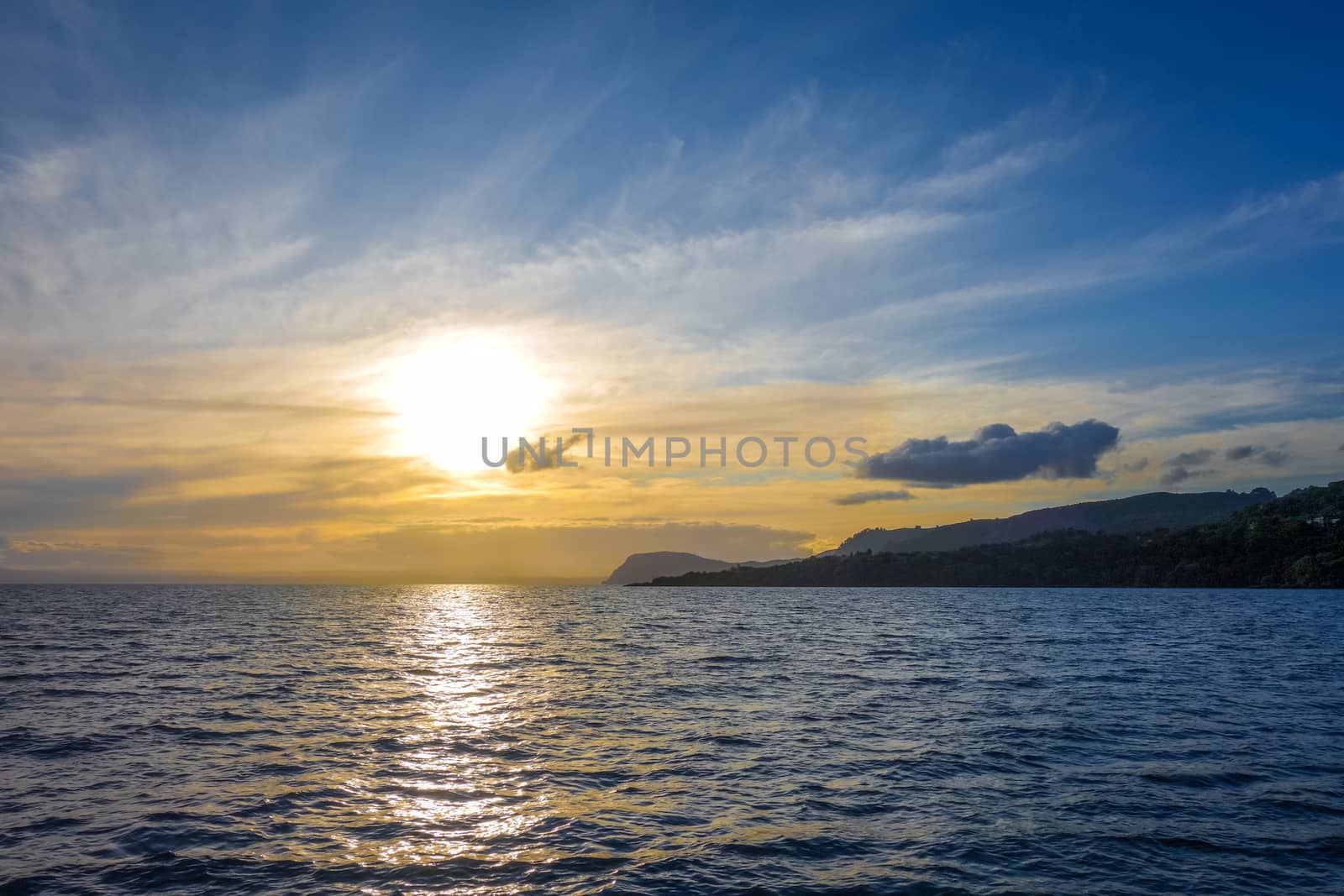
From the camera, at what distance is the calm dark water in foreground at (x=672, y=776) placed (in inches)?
715

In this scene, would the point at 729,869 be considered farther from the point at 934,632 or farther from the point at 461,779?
the point at 934,632

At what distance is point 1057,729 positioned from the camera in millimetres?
33312

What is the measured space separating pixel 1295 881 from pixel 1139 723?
18.4 metres

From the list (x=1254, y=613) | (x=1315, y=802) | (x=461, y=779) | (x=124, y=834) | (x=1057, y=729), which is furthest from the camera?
(x=1254, y=613)

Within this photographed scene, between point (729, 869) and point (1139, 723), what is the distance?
25.0 meters

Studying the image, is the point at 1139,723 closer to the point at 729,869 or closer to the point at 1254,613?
the point at 729,869

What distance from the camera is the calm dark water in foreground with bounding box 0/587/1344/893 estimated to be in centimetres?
1816

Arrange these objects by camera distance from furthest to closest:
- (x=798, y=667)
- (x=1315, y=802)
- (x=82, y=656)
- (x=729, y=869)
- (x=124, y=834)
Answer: (x=82, y=656), (x=798, y=667), (x=1315, y=802), (x=124, y=834), (x=729, y=869)

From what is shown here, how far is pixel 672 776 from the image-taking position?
84.4 ft

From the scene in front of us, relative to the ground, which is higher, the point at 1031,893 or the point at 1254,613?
the point at 1031,893

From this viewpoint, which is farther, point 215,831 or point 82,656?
point 82,656

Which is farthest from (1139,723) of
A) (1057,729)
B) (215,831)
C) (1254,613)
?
(1254,613)

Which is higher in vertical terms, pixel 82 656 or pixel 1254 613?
pixel 82 656

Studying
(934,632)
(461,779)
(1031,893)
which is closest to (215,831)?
(461,779)
